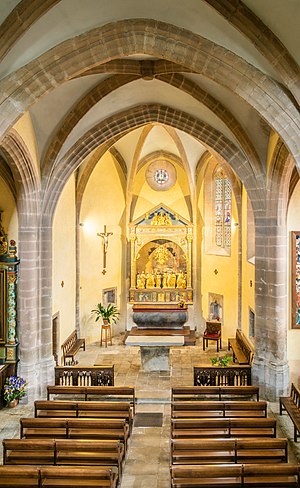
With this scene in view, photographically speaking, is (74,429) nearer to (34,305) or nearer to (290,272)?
(34,305)

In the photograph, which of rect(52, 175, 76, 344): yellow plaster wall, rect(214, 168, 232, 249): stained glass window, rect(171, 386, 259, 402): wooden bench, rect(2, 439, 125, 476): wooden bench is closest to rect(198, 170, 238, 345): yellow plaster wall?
rect(214, 168, 232, 249): stained glass window

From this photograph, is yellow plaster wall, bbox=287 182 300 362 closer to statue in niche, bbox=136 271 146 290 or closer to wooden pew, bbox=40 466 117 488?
wooden pew, bbox=40 466 117 488

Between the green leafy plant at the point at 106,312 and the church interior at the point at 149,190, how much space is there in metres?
0.21

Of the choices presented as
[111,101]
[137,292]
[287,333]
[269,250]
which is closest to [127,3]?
[111,101]

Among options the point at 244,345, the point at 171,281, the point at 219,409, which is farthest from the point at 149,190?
the point at 219,409

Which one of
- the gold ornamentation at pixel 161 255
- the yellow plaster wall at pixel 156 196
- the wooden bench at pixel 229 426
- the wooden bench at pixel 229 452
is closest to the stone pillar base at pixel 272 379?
the wooden bench at pixel 229 426

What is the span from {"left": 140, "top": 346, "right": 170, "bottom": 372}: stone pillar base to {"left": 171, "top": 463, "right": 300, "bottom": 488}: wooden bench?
7.82 meters

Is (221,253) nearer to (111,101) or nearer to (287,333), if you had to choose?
(287,333)

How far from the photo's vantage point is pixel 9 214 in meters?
13.9

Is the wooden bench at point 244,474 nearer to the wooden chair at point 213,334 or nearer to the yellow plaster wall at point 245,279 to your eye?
the yellow plaster wall at point 245,279

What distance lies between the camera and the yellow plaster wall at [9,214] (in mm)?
13875

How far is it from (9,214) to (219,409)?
754 centimetres

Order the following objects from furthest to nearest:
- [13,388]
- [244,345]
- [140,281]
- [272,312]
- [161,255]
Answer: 1. [161,255]
2. [140,281]
3. [244,345]
4. [272,312]
5. [13,388]

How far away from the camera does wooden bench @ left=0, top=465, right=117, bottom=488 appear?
7.64 meters
